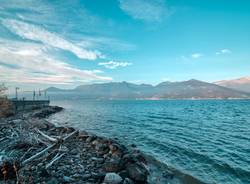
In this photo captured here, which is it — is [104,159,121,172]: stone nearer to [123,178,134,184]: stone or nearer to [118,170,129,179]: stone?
[118,170,129,179]: stone

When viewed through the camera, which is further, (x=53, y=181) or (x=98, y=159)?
(x=98, y=159)

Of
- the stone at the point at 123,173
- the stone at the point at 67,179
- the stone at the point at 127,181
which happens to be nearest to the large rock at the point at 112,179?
the stone at the point at 127,181

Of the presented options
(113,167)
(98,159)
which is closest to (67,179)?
(113,167)

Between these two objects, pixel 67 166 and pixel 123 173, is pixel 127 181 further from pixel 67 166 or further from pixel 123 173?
pixel 67 166

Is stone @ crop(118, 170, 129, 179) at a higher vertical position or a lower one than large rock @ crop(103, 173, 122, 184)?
lower

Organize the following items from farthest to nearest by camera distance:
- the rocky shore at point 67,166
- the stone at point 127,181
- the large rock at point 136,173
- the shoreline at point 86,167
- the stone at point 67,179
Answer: the large rock at point 136,173, the stone at point 127,181, the shoreline at point 86,167, the stone at point 67,179, the rocky shore at point 67,166

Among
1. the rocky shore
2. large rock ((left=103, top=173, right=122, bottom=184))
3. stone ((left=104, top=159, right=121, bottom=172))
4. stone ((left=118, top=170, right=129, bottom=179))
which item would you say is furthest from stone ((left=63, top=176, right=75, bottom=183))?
stone ((left=118, top=170, right=129, bottom=179))

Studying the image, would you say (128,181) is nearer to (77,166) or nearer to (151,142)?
(77,166)

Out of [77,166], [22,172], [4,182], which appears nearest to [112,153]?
[77,166]

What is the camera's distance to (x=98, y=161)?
44.9 feet

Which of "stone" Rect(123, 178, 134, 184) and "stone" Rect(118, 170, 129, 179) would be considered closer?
"stone" Rect(123, 178, 134, 184)

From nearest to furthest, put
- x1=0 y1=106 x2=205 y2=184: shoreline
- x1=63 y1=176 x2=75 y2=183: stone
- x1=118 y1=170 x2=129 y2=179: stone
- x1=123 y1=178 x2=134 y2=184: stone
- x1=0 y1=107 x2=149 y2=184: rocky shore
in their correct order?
x1=0 y1=107 x2=149 y2=184: rocky shore
x1=63 y1=176 x2=75 y2=183: stone
x1=0 y1=106 x2=205 y2=184: shoreline
x1=123 y1=178 x2=134 y2=184: stone
x1=118 y1=170 x2=129 y2=179: stone

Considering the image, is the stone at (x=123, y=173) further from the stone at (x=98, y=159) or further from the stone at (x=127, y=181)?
the stone at (x=98, y=159)

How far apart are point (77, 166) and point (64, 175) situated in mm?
1558
